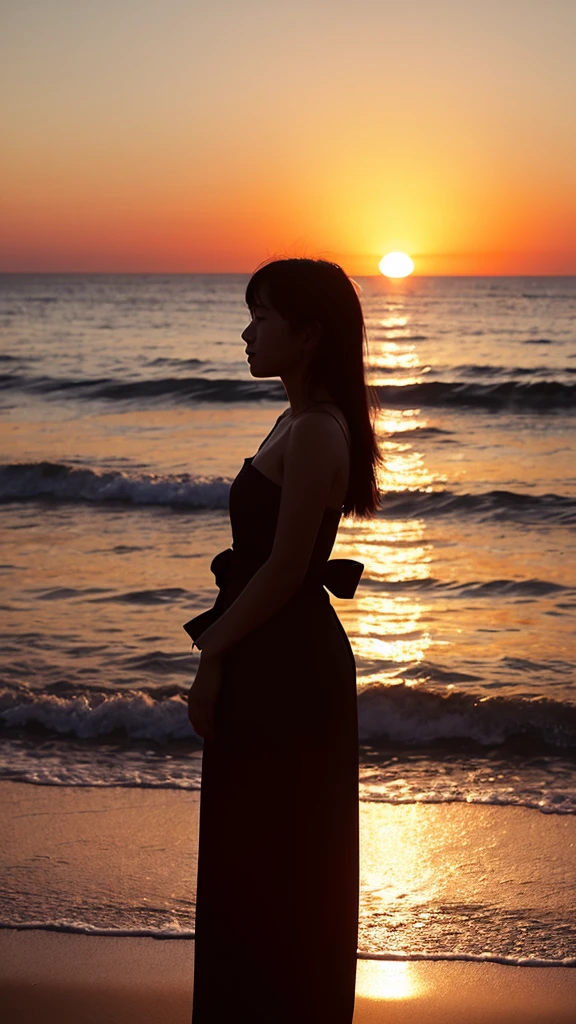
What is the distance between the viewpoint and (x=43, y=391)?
2641 cm

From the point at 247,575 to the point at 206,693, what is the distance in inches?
10.6

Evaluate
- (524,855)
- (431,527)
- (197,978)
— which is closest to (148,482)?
(431,527)

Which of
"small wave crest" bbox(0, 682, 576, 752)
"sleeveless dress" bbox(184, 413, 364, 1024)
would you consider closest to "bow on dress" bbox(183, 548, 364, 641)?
"sleeveless dress" bbox(184, 413, 364, 1024)

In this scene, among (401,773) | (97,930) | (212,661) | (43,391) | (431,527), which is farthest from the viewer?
(43,391)

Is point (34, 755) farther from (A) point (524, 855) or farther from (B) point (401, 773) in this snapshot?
(A) point (524, 855)

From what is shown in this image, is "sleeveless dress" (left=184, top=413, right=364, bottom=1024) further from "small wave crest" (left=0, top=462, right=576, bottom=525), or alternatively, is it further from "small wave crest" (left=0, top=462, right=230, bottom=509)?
"small wave crest" (left=0, top=462, right=230, bottom=509)

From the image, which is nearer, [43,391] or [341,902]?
[341,902]

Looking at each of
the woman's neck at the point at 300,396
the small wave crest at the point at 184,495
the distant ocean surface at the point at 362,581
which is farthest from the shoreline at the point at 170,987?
the small wave crest at the point at 184,495

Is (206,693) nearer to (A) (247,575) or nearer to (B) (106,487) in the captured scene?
(A) (247,575)

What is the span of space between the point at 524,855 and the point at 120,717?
2491 millimetres

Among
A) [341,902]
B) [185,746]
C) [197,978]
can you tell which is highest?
[341,902]

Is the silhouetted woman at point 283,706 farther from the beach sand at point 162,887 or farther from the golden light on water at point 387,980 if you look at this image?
the golden light on water at point 387,980

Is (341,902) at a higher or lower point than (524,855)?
higher

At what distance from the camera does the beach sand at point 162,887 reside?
10.6 feet
